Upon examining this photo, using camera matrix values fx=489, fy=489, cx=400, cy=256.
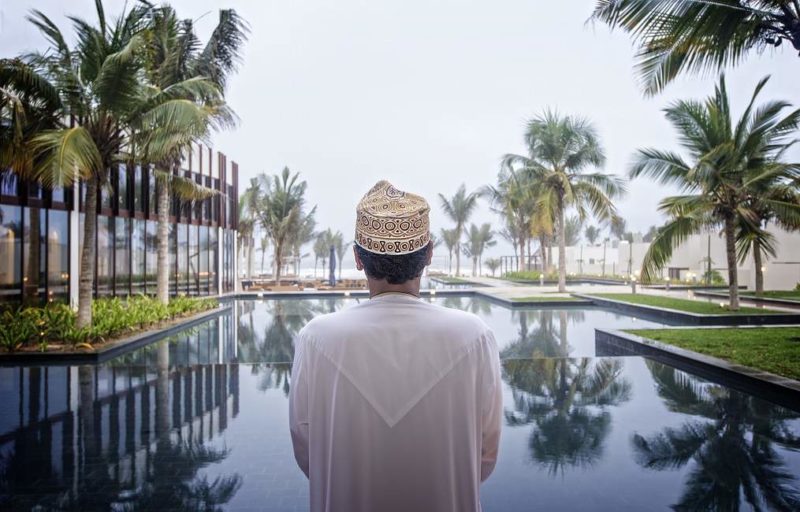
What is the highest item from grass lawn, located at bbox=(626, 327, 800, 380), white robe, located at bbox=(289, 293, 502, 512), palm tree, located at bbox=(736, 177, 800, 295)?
palm tree, located at bbox=(736, 177, 800, 295)

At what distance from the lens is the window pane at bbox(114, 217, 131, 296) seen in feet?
51.3

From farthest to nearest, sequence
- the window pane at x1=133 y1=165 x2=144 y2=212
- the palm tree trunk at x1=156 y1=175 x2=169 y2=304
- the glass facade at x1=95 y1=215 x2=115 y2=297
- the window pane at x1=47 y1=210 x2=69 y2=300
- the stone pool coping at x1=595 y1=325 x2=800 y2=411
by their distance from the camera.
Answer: the window pane at x1=133 y1=165 x2=144 y2=212, the glass facade at x1=95 y1=215 x2=115 y2=297, the palm tree trunk at x1=156 y1=175 x2=169 y2=304, the window pane at x1=47 y1=210 x2=69 y2=300, the stone pool coping at x1=595 y1=325 x2=800 y2=411

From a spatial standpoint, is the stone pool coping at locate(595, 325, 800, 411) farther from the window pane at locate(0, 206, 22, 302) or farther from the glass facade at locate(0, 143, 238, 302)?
the window pane at locate(0, 206, 22, 302)

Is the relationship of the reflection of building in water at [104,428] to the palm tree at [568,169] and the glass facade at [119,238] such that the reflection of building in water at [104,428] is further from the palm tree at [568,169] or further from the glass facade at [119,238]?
the palm tree at [568,169]

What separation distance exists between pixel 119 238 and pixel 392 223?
55.8 feet

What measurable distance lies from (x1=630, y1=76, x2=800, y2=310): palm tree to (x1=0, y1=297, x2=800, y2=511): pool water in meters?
6.01

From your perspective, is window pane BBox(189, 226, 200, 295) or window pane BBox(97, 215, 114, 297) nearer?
window pane BBox(97, 215, 114, 297)

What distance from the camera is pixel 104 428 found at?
461cm

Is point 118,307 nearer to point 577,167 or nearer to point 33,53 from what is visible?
point 33,53

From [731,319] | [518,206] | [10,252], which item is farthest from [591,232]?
[10,252]

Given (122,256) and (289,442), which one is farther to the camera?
(122,256)

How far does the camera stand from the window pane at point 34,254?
468 inches

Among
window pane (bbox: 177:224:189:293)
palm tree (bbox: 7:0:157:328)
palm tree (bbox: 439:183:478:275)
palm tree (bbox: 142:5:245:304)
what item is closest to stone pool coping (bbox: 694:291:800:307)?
palm tree (bbox: 142:5:245:304)

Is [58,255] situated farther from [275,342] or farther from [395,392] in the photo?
[395,392]
